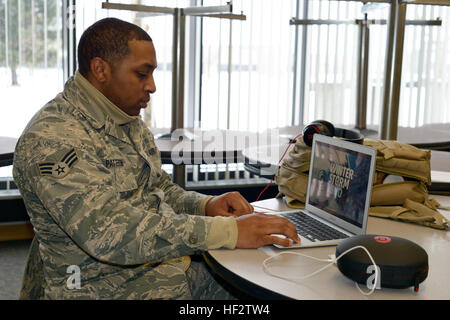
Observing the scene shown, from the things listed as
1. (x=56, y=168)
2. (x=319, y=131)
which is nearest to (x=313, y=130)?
(x=319, y=131)

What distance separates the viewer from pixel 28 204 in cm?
128

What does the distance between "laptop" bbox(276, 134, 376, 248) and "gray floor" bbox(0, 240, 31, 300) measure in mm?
1749

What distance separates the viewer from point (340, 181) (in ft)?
4.25

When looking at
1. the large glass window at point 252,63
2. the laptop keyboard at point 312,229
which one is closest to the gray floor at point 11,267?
the large glass window at point 252,63

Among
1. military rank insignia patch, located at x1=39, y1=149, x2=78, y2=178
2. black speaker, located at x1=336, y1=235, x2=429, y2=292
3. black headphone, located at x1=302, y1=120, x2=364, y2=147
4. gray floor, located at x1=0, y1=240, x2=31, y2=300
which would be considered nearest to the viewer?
black speaker, located at x1=336, y1=235, x2=429, y2=292

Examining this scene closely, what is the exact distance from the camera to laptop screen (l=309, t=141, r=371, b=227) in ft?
4.00

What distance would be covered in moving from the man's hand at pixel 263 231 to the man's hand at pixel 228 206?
24 cm

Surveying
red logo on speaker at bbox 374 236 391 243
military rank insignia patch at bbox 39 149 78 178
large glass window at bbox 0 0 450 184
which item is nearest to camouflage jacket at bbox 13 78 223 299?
military rank insignia patch at bbox 39 149 78 178

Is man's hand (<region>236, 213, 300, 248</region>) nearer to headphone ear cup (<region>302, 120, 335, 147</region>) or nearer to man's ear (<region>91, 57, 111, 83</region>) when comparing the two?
headphone ear cup (<region>302, 120, 335, 147</region>)

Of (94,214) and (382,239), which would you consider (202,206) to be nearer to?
(94,214)

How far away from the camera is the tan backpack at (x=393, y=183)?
1.46m

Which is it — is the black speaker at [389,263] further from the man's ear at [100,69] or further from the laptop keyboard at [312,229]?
the man's ear at [100,69]

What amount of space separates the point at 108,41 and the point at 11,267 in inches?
A: 79.6

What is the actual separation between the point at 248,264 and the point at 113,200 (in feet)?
1.11
